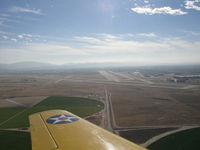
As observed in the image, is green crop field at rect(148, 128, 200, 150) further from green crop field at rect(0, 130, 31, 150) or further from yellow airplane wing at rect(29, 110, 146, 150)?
green crop field at rect(0, 130, 31, 150)

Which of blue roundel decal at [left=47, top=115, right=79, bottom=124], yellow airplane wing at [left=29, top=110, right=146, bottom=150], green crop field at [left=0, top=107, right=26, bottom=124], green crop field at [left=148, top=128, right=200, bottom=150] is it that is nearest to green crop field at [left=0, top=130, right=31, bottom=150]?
green crop field at [left=0, top=107, right=26, bottom=124]

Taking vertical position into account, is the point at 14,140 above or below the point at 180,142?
above

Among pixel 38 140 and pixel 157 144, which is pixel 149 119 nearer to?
pixel 157 144

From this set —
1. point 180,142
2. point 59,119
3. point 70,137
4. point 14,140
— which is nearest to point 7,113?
point 14,140

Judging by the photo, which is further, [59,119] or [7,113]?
[7,113]

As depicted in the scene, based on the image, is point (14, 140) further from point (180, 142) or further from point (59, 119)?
point (180, 142)

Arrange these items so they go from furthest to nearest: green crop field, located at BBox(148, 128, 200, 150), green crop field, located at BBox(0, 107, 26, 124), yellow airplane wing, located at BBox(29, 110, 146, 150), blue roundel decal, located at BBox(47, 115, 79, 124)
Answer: green crop field, located at BBox(0, 107, 26, 124), green crop field, located at BBox(148, 128, 200, 150), blue roundel decal, located at BBox(47, 115, 79, 124), yellow airplane wing, located at BBox(29, 110, 146, 150)

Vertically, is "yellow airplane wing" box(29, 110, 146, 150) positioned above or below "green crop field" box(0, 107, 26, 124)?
above

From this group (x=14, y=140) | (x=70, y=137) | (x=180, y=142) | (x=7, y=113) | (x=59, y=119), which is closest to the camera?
(x=70, y=137)
